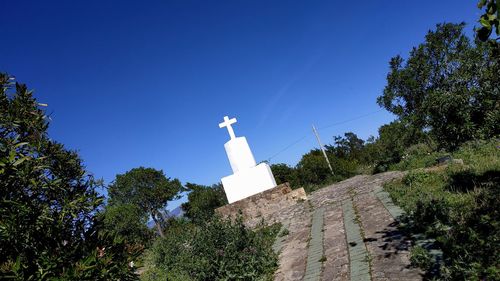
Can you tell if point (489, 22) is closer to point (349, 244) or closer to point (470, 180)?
point (349, 244)

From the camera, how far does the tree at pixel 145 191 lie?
46.0m

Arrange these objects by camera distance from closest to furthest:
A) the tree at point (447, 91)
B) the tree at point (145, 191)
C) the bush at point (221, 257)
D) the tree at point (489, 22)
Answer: the tree at point (489, 22) → the bush at point (221, 257) → the tree at point (447, 91) → the tree at point (145, 191)

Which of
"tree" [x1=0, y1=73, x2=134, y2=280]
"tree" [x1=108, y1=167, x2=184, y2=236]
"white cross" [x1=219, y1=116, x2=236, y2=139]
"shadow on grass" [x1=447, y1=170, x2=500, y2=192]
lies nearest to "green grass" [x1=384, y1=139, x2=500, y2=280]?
"shadow on grass" [x1=447, y1=170, x2=500, y2=192]

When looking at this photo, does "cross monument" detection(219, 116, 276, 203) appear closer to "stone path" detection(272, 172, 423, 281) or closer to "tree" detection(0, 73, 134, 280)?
"stone path" detection(272, 172, 423, 281)

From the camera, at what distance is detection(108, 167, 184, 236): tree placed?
4600 cm

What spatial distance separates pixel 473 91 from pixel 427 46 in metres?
11.7

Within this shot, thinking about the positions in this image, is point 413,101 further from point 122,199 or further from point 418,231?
point 122,199

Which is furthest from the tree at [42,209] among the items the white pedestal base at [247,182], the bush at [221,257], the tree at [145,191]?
the tree at [145,191]

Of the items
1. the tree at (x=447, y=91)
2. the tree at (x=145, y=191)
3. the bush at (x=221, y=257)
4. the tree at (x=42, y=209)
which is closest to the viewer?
the tree at (x=42, y=209)

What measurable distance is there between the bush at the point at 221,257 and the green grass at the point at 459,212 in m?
3.28

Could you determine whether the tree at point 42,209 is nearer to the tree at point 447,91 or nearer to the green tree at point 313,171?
the tree at point 447,91

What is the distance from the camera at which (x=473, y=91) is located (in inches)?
580

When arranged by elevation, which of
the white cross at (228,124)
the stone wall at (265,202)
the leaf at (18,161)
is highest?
the white cross at (228,124)

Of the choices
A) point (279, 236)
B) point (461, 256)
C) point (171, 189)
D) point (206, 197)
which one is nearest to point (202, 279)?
point (279, 236)
